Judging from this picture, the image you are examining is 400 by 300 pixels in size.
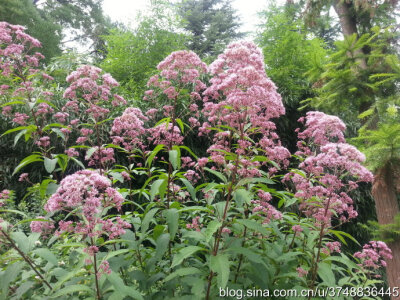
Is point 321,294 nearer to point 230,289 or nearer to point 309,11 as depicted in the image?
point 230,289

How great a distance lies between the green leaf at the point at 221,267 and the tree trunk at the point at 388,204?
3.70 metres

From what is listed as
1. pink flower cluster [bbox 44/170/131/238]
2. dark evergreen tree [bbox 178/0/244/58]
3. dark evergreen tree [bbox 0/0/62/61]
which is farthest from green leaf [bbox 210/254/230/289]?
dark evergreen tree [bbox 178/0/244/58]

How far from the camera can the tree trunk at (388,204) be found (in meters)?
4.44

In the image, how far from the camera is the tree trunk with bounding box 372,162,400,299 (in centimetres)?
444

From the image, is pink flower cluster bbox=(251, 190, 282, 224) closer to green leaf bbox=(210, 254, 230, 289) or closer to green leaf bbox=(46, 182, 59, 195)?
green leaf bbox=(210, 254, 230, 289)

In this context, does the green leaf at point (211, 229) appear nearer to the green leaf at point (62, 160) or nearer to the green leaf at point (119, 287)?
the green leaf at point (119, 287)

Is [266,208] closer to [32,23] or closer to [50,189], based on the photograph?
[50,189]

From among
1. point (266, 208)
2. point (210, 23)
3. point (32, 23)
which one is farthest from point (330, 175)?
point (210, 23)

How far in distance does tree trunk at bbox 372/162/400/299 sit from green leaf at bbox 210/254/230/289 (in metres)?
3.70

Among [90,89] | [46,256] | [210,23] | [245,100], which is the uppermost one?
[210,23]

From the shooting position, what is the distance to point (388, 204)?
499 centimetres

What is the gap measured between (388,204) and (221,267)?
15.0ft

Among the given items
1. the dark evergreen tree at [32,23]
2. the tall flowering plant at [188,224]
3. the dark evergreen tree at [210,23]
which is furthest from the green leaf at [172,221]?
the dark evergreen tree at [210,23]

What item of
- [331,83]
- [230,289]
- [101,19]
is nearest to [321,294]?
[230,289]
